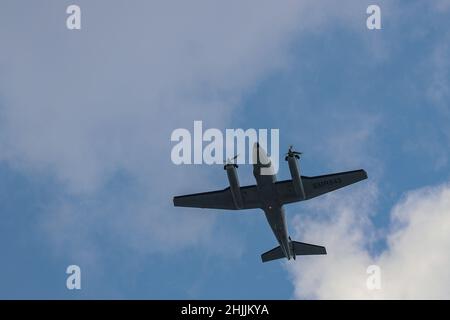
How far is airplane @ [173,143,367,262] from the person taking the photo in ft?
194

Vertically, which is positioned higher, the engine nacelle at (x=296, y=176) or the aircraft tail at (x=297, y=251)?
the engine nacelle at (x=296, y=176)

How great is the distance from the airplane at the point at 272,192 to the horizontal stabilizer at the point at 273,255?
13.1 ft

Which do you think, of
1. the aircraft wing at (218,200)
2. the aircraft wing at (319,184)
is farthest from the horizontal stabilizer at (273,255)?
the aircraft wing at (319,184)

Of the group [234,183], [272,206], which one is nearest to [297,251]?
[272,206]

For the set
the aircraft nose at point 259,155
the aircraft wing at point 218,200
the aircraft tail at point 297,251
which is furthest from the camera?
the aircraft tail at point 297,251

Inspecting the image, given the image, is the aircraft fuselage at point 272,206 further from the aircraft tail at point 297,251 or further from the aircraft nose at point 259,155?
the aircraft tail at point 297,251

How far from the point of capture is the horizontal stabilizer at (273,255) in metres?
69.6

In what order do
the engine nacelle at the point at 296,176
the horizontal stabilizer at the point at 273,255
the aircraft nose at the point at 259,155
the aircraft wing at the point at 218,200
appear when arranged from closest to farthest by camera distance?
1. the aircraft nose at the point at 259,155
2. the engine nacelle at the point at 296,176
3. the aircraft wing at the point at 218,200
4. the horizontal stabilizer at the point at 273,255

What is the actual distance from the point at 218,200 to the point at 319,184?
11.2 metres

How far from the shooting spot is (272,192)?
60.9 m

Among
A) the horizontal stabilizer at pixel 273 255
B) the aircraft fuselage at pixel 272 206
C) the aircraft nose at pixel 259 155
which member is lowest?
the horizontal stabilizer at pixel 273 255

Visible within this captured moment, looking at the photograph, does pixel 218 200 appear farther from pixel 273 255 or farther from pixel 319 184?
pixel 273 255
